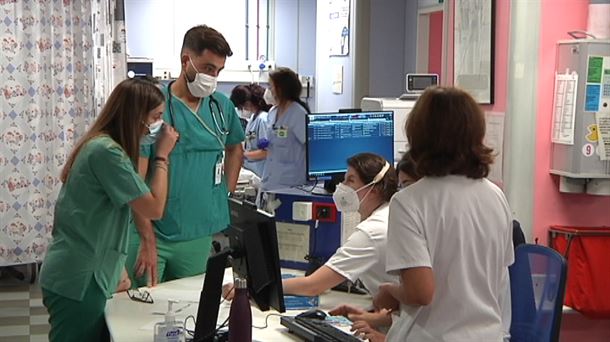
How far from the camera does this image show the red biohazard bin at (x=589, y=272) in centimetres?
354

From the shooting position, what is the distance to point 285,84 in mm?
5320

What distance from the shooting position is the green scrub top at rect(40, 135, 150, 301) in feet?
8.18

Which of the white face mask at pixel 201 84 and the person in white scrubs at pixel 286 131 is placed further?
the person in white scrubs at pixel 286 131

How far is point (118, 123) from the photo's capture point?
102 inches

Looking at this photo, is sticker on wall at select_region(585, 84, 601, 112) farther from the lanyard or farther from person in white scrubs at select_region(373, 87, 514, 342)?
person in white scrubs at select_region(373, 87, 514, 342)

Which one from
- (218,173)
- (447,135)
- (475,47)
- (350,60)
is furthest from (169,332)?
(350,60)

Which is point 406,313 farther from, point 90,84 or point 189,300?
point 90,84

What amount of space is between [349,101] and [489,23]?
8.55 feet

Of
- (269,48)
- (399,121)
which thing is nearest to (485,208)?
(399,121)

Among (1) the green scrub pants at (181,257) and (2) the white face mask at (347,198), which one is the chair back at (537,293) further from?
(1) the green scrub pants at (181,257)

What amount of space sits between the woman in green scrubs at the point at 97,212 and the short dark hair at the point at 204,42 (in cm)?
58

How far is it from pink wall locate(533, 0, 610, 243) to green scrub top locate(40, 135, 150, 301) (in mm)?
2064

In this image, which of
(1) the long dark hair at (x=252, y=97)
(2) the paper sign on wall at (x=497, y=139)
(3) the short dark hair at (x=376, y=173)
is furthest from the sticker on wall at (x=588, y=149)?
(1) the long dark hair at (x=252, y=97)

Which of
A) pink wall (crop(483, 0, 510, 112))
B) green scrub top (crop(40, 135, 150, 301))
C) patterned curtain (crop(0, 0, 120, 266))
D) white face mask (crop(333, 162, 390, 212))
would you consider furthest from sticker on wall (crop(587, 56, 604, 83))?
patterned curtain (crop(0, 0, 120, 266))
